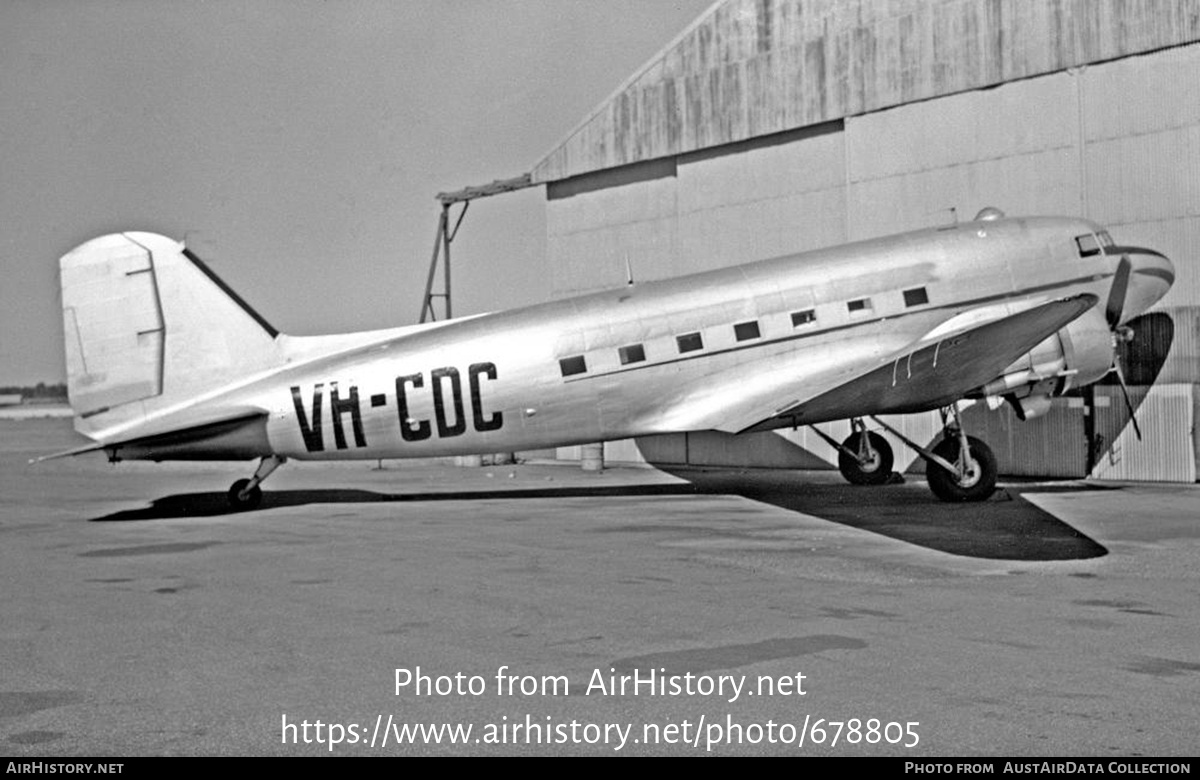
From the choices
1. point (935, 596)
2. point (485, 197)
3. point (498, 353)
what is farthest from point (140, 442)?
point (485, 197)

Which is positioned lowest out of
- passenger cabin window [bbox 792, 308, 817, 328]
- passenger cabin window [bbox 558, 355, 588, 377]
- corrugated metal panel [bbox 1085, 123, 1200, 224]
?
passenger cabin window [bbox 558, 355, 588, 377]

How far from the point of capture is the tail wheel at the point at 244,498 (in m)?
21.2

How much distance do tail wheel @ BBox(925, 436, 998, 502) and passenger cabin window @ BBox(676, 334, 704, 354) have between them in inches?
172

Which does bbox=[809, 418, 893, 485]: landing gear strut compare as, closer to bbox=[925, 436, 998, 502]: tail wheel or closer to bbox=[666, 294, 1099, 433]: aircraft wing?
bbox=[666, 294, 1099, 433]: aircraft wing

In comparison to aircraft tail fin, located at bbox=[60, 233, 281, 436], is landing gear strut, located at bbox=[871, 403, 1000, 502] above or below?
below

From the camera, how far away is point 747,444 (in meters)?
31.4

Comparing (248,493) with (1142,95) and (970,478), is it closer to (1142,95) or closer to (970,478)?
(970,478)

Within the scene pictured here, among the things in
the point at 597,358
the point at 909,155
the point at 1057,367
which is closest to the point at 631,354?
the point at 597,358

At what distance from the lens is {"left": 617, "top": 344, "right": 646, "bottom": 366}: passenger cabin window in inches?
818

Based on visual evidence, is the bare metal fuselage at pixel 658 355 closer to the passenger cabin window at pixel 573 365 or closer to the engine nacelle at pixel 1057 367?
the passenger cabin window at pixel 573 365

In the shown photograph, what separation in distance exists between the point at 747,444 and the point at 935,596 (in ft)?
65.5

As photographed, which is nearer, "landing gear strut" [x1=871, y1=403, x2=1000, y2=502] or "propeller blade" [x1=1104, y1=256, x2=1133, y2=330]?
"landing gear strut" [x1=871, y1=403, x2=1000, y2=502]

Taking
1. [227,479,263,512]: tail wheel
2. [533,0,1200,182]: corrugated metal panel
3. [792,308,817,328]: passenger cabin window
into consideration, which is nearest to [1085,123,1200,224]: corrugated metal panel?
[533,0,1200,182]: corrugated metal panel

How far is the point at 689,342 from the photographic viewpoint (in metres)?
21.0
